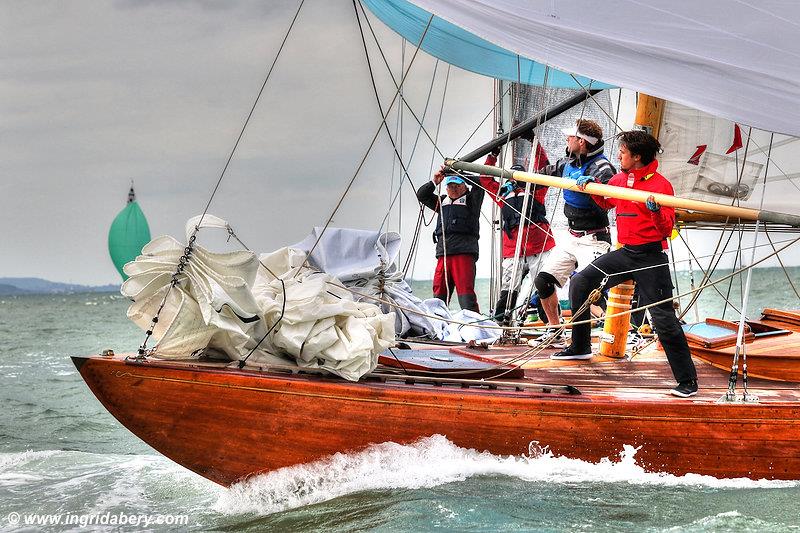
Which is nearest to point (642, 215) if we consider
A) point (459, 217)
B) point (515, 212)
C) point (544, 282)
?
point (544, 282)

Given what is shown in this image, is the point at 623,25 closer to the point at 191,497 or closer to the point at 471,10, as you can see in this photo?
the point at 471,10

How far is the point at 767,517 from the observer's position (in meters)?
4.34

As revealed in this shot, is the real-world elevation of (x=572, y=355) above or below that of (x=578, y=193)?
below

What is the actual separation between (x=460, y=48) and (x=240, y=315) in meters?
6.63

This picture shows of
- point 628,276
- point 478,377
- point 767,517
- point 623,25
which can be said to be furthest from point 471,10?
point 767,517

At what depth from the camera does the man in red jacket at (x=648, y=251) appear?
16.7 ft

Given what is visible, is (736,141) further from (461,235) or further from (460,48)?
(460,48)

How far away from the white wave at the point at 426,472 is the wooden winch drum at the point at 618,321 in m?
1.39

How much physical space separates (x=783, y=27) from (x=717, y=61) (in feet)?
1.07

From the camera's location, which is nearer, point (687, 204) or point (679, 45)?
point (679, 45)

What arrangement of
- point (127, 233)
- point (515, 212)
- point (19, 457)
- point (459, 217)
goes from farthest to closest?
1. point (127, 233)
2. point (515, 212)
3. point (459, 217)
4. point (19, 457)

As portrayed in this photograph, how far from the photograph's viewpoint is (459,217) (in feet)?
29.0

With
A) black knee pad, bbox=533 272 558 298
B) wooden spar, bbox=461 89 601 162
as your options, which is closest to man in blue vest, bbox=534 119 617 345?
black knee pad, bbox=533 272 558 298

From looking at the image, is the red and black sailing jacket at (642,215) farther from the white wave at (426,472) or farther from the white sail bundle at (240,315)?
the white sail bundle at (240,315)
